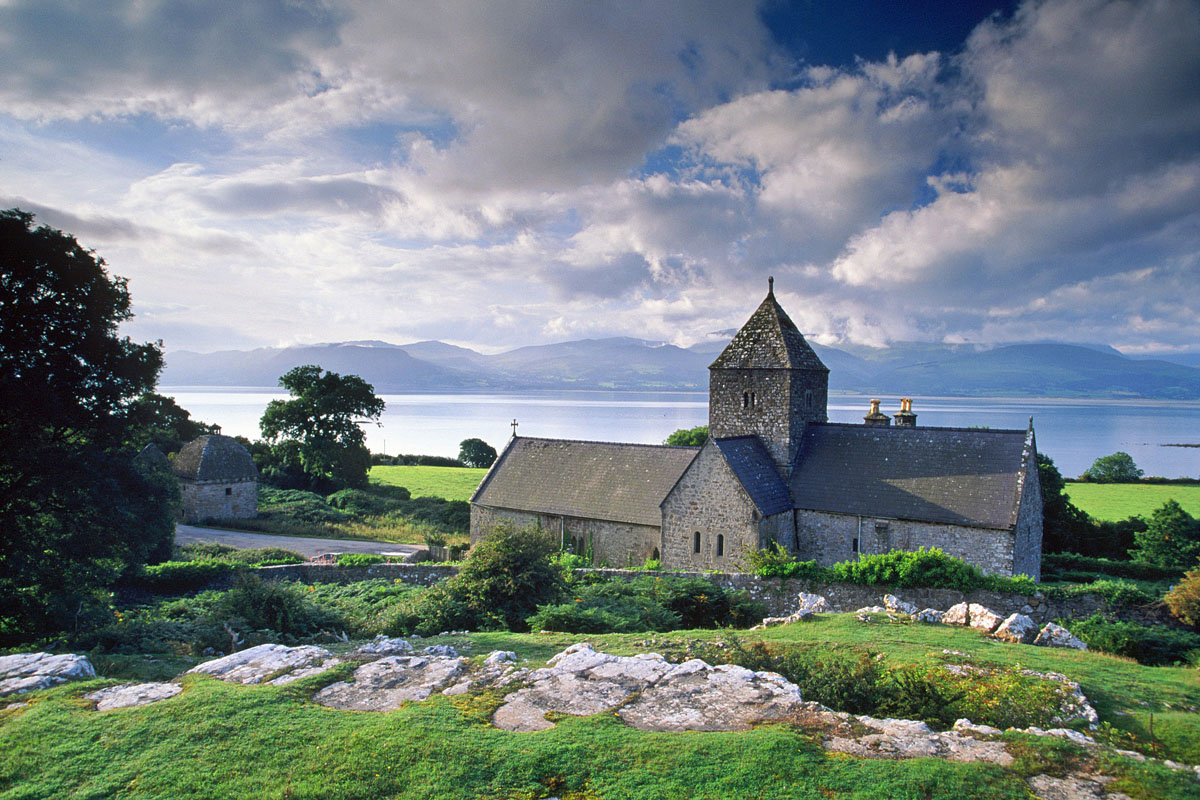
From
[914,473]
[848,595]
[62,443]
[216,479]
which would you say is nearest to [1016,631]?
[848,595]

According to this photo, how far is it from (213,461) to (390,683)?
40541 mm

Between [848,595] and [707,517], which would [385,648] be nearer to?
[848,595]

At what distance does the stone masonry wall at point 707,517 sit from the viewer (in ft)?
Result: 78.2

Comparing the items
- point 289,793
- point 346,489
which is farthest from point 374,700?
point 346,489

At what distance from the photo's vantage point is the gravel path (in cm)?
3394

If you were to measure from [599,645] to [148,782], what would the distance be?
262 inches

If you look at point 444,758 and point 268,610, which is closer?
point 444,758

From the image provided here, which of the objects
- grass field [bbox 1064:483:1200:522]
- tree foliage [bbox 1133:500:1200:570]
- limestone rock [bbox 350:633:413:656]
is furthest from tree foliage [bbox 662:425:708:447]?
limestone rock [bbox 350:633:413:656]

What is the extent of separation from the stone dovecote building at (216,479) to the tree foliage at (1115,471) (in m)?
71.3

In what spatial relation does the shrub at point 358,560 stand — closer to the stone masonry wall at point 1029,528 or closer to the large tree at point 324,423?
the stone masonry wall at point 1029,528

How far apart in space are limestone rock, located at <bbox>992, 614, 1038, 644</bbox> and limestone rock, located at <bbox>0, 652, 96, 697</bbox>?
1580 cm

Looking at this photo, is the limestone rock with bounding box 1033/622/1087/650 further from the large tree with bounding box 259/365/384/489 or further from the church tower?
the large tree with bounding box 259/365/384/489

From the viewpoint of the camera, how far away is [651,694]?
842 centimetres

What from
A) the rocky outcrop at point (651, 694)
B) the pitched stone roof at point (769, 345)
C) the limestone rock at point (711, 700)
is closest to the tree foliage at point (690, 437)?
the pitched stone roof at point (769, 345)
